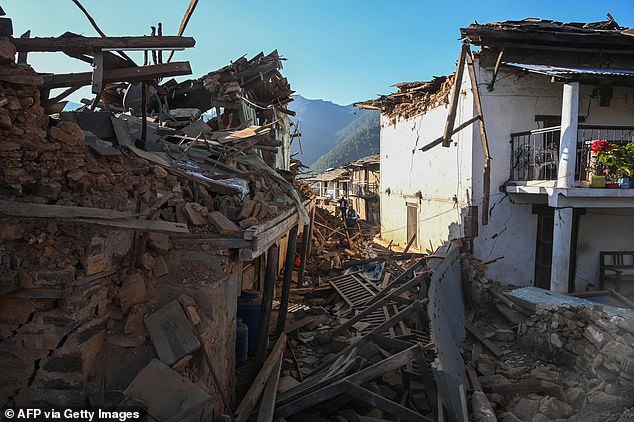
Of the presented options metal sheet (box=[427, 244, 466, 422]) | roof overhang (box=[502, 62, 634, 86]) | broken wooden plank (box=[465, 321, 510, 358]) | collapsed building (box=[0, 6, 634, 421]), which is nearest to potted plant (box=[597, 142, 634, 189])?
roof overhang (box=[502, 62, 634, 86])

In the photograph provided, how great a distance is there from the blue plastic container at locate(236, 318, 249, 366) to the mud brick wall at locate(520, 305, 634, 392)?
16.4 ft

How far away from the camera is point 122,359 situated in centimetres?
408

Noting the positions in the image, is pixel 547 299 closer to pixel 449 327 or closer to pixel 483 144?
pixel 449 327

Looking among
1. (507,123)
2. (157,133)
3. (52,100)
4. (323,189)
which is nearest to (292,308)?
(157,133)

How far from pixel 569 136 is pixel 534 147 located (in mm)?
1500

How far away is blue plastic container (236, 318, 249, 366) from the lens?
239 inches

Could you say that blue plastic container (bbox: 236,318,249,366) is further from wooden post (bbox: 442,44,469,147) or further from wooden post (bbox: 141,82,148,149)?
wooden post (bbox: 442,44,469,147)

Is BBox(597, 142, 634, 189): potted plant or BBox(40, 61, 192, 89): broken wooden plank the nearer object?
BBox(40, 61, 192, 89): broken wooden plank

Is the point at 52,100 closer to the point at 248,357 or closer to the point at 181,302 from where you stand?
the point at 181,302

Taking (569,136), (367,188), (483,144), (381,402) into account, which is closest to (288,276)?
(381,402)

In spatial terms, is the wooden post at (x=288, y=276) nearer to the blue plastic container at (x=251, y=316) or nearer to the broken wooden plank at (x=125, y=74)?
the blue plastic container at (x=251, y=316)

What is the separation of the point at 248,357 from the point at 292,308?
10.2 ft

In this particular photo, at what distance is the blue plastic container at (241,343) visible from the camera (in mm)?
6082

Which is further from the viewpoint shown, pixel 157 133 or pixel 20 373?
pixel 157 133
